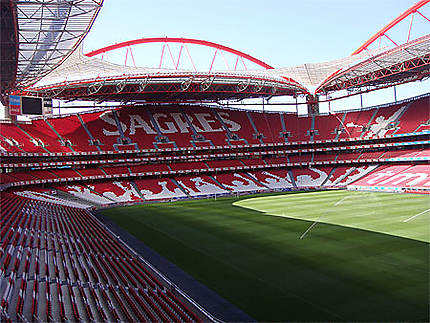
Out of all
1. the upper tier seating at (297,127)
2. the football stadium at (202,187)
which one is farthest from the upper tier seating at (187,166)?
the upper tier seating at (297,127)

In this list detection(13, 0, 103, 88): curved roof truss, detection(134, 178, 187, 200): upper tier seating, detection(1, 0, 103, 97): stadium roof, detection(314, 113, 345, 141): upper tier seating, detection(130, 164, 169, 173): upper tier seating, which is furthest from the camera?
detection(314, 113, 345, 141): upper tier seating

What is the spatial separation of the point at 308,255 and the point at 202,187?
32.5 metres

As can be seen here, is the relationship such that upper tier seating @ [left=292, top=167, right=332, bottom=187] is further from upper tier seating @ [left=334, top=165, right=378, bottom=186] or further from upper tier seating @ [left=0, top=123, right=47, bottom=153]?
upper tier seating @ [left=0, top=123, right=47, bottom=153]

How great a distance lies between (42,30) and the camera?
22500 millimetres

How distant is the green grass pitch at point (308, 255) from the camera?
1266 centimetres

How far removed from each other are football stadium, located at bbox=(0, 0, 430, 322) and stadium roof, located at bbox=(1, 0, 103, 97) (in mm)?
124

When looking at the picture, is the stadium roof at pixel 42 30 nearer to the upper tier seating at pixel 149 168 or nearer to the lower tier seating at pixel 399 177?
the upper tier seating at pixel 149 168

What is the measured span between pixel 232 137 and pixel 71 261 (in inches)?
1768

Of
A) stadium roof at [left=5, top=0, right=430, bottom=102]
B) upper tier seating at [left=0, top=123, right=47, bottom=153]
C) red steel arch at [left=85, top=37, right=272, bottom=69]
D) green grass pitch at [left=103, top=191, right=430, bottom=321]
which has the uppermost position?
red steel arch at [left=85, top=37, right=272, bottom=69]

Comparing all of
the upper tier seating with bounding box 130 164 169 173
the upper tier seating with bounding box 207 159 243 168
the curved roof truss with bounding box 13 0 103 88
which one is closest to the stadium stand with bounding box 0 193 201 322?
the curved roof truss with bounding box 13 0 103 88

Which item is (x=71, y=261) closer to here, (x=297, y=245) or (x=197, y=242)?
(x=197, y=242)

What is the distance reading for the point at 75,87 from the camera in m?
43.7

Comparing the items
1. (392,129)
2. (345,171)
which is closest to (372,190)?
(345,171)

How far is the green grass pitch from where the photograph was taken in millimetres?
12664
